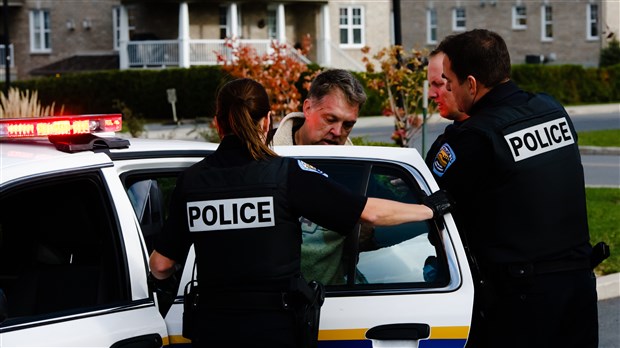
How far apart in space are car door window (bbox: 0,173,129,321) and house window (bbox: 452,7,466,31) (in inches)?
1858

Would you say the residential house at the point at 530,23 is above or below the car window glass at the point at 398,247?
above

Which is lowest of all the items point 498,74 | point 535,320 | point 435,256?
point 535,320

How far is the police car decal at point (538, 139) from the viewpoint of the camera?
13.3ft

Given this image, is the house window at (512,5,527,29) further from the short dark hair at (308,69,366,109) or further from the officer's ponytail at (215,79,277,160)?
the officer's ponytail at (215,79,277,160)

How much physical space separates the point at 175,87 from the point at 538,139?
110 feet

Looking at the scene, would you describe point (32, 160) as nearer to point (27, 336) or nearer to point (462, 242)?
point (27, 336)

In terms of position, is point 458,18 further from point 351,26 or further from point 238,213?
point 238,213

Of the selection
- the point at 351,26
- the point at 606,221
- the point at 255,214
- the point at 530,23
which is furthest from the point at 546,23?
the point at 255,214

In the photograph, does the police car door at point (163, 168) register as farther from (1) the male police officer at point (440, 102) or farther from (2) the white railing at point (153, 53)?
(2) the white railing at point (153, 53)

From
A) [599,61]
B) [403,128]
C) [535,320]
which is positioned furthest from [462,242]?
[599,61]

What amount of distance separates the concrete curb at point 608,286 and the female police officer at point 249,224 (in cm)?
553

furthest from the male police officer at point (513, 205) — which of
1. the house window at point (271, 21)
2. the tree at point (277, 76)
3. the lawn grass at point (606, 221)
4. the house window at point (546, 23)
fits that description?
the house window at point (546, 23)

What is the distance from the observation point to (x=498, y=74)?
4133 millimetres

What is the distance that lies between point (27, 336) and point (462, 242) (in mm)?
1556
